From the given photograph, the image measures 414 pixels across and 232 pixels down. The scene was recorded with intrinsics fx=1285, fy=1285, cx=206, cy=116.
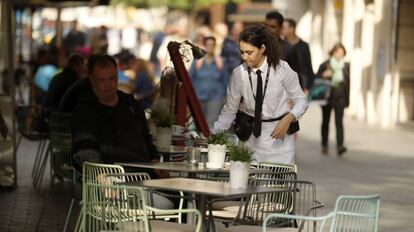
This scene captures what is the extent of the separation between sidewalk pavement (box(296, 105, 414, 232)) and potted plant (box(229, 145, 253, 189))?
182 inches

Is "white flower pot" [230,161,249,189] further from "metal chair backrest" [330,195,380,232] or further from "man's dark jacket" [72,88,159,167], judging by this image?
"man's dark jacket" [72,88,159,167]

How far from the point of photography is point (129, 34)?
2040 inches

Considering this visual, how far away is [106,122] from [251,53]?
1.17 metres

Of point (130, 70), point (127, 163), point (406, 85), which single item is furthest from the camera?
point (406, 85)

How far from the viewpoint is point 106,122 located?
368 inches

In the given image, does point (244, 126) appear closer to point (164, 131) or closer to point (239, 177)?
point (164, 131)

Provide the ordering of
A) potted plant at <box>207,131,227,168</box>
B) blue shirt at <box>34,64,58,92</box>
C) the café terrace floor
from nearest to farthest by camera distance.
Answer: potted plant at <box>207,131,227,168</box> < the café terrace floor < blue shirt at <box>34,64,58,92</box>

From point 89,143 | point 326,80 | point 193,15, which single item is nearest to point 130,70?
point 326,80

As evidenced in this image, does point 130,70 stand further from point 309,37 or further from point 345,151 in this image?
point 309,37

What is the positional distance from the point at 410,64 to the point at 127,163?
2172 cm

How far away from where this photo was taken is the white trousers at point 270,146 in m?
9.84

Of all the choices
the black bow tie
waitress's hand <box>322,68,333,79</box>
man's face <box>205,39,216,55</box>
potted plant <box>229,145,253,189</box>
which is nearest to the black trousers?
waitress's hand <box>322,68,333,79</box>

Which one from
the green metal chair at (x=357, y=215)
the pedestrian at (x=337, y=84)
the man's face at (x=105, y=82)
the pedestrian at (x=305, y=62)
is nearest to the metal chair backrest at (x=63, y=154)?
the man's face at (x=105, y=82)

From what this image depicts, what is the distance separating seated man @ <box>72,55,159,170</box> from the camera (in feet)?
30.1
